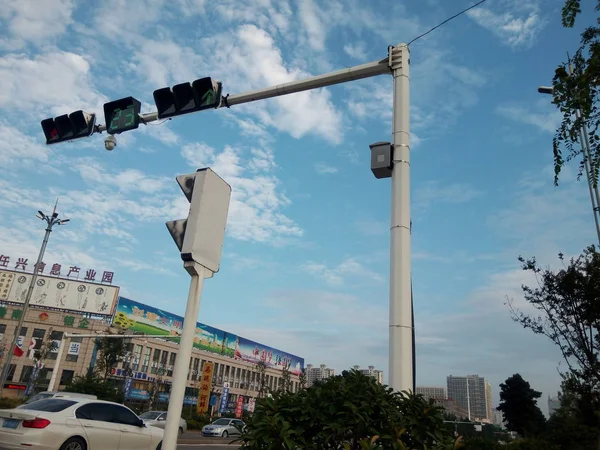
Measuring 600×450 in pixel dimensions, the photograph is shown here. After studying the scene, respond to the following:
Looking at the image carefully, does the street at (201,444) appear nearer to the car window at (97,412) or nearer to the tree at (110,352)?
the car window at (97,412)

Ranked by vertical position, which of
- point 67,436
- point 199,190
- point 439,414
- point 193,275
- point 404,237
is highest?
point 404,237

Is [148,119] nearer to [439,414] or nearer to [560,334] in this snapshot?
[439,414]

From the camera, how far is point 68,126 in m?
8.51

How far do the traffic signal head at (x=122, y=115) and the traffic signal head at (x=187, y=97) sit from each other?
0.60m

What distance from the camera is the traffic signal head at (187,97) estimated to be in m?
7.11

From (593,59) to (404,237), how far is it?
8.31 feet

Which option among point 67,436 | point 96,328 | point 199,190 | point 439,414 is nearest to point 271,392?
point 439,414

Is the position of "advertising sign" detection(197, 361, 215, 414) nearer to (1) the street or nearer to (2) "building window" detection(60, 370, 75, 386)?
(1) the street

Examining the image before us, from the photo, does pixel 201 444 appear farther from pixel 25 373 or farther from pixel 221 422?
pixel 25 373

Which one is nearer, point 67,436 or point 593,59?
point 593,59

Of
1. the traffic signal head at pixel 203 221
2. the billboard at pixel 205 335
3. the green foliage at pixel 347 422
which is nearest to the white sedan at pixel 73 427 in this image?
the green foliage at pixel 347 422

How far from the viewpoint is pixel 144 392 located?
60.1 meters

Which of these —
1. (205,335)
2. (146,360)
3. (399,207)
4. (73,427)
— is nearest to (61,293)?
(146,360)

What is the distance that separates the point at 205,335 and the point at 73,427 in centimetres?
6360
